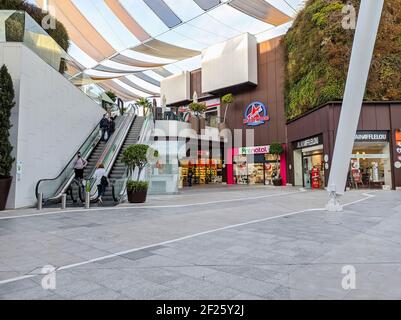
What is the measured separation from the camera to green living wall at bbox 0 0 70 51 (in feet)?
31.9

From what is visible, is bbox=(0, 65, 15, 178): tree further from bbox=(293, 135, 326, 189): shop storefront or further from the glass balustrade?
bbox=(293, 135, 326, 189): shop storefront

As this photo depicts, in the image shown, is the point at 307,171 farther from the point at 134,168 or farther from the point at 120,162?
the point at 134,168

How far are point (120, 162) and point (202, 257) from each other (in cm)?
979

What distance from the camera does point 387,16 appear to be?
17.0m

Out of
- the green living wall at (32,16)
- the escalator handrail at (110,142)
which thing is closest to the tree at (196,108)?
the escalator handrail at (110,142)

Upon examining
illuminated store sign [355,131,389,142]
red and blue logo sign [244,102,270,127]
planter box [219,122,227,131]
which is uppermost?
red and blue logo sign [244,102,270,127]

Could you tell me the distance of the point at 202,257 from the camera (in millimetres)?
4258

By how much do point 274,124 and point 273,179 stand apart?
14.8 feet

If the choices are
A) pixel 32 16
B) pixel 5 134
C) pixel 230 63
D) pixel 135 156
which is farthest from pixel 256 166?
pixel 5 134

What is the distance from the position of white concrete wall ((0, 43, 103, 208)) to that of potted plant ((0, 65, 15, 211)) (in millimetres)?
336

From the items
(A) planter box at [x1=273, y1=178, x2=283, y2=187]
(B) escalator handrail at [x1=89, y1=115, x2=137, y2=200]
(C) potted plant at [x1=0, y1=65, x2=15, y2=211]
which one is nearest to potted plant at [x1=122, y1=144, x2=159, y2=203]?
(B) escalator handrail at [x1=89, y1=115, x2=137, y2=200]

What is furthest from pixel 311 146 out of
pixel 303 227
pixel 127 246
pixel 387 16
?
pixel 127 246

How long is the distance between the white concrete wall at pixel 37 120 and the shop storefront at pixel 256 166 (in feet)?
52.5

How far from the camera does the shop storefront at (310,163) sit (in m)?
18.5
